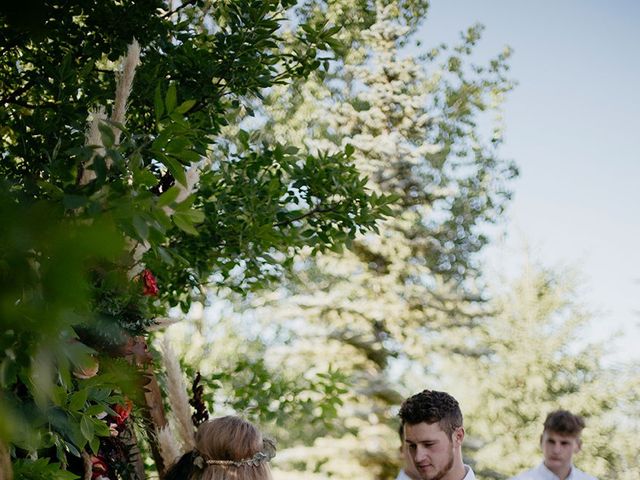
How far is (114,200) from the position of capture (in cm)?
121

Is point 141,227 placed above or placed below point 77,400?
above

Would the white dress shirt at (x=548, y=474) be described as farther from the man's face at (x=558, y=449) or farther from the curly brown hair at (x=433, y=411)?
the curly brown hair at (x=433, y=411)

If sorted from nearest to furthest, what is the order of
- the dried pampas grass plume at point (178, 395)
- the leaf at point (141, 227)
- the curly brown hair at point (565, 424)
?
1. the leaf at point (141, 227)
2. the dried pampas grass plume at point (178, 395)
3. the curly brown hair at point (565, 424)

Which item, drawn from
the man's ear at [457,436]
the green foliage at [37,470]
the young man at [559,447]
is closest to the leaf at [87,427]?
the green foliage at [37,470]

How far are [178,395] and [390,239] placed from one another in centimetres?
832

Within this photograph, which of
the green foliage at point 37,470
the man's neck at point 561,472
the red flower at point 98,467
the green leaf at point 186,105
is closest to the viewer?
the green leaf at point 186,105

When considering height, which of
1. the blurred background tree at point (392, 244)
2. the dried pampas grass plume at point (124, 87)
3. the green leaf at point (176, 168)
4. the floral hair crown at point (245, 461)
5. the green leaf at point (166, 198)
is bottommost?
the floral hair crown at point (245, 461)

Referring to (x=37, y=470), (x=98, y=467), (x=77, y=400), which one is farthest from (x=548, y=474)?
(x=77, y=400)

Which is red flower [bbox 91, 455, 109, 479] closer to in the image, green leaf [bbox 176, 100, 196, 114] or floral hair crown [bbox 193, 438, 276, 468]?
floral hair crown [bbox 193, 438, 276, 468]

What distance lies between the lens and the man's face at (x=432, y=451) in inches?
136

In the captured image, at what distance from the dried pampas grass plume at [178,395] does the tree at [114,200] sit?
90 mm

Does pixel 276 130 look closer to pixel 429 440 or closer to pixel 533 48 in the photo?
pixel 533 48

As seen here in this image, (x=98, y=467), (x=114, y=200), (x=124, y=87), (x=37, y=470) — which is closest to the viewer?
(x=114, y=200)

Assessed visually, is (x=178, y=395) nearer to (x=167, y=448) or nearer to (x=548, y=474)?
(x=167, y=448)
